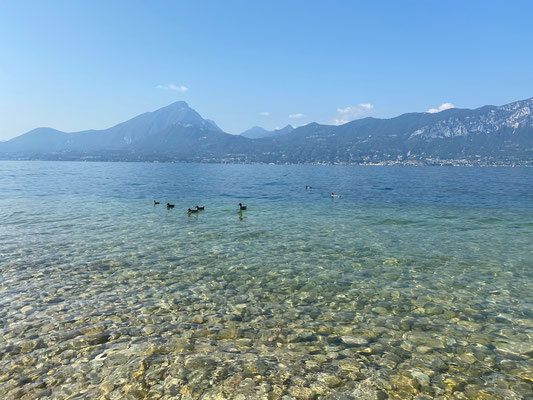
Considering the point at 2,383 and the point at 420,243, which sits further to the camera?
the point at 420,243

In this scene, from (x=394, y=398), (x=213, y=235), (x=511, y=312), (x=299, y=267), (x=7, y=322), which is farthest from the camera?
(x=213, y=235)

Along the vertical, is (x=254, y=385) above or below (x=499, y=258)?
above

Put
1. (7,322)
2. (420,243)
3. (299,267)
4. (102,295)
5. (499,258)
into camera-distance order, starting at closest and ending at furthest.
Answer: (7,322)
(102,295)
(299,267)
(499,258)
(420,243)

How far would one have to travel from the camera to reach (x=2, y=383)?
7.50 meters

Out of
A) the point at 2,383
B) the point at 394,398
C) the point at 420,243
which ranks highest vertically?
the point at 2,383

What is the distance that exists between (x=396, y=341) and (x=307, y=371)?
11.4 ft

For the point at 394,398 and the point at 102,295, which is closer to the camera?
the point at 394,398

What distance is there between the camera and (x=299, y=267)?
1708 centimetres

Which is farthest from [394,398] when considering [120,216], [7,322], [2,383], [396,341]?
[120,216]

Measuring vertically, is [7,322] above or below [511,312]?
above

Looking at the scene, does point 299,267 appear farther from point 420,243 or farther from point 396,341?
point 420,243

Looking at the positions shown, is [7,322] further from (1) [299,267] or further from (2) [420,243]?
(2) [420,243]

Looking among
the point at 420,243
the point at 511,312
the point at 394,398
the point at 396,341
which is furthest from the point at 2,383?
the point at 420,243

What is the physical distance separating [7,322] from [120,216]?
24489 millimetres
